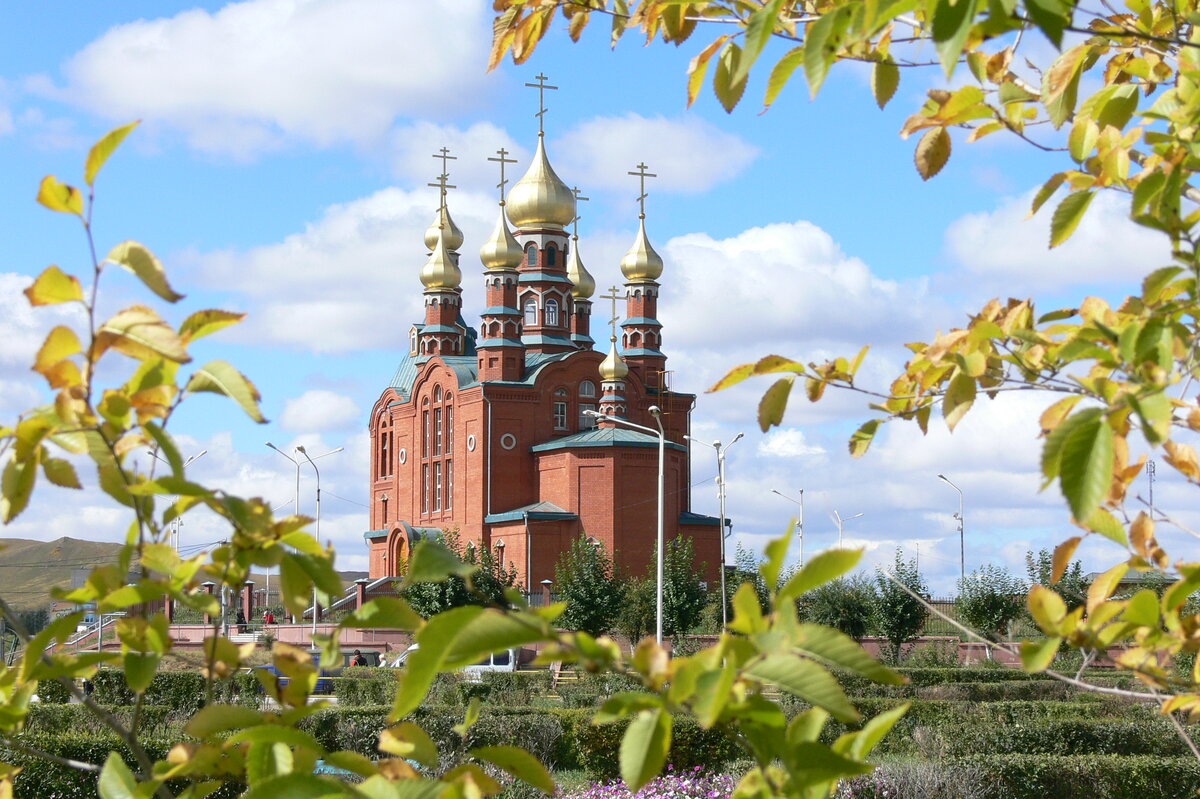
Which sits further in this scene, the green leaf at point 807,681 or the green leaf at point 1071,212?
the green leaf at point 1071,212

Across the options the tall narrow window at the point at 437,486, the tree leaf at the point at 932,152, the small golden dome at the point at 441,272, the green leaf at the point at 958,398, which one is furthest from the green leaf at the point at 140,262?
the small golden dome at the point at 441,272

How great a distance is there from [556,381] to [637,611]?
10222mm

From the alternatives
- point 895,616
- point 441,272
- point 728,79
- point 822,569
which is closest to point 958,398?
point 728,79

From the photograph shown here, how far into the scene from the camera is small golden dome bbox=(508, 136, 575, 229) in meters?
42.4

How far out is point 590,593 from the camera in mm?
33562

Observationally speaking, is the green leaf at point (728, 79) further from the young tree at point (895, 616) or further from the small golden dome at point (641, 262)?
the small golden dome at point (641, 262)

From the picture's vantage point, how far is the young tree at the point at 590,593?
3328cm

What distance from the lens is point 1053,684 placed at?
21047mm

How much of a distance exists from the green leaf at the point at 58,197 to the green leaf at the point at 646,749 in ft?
2.80

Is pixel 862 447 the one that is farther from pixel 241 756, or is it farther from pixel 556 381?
pixel 556 381

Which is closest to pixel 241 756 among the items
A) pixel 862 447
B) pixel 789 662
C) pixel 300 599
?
pixel 300 599

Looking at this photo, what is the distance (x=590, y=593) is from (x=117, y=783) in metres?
32.2

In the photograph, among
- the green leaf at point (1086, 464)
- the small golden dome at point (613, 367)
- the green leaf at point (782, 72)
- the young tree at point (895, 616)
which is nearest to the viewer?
the green leaf at point (1086, 464)

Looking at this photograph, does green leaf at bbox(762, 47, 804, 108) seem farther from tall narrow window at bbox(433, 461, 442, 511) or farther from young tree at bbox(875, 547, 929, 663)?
tall narrow window at bbox(433, 461, 442, 511)
